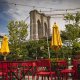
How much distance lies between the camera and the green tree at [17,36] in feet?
95.4

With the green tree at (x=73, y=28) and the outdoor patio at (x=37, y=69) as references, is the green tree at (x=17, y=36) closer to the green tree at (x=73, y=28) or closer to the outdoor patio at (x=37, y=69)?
the green tree at (x=73, y=28)

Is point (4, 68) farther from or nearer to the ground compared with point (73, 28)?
nearer to the ground

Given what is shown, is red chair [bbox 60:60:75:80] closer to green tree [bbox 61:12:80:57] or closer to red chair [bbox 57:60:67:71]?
red chair [bbox 57:60:67:71]

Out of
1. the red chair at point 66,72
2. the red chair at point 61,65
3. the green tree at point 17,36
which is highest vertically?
the green tree at point 17,36

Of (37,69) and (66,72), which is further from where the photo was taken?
(37,69)

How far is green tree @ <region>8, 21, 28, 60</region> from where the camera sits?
29075 mm

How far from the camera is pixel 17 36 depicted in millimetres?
30031

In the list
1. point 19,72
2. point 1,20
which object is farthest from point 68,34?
point 19,72

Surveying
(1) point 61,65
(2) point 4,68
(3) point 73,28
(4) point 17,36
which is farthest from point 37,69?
(4) point 17,36

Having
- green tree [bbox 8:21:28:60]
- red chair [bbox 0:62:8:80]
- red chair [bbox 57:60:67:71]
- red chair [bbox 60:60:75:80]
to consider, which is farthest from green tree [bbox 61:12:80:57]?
red chair [bbox 0:62:8:80]

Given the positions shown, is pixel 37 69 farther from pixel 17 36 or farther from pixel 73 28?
pixel 17 36

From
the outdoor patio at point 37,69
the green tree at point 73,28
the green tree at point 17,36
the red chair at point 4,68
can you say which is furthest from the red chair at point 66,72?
the green tree at point 17,36

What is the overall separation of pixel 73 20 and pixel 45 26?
129 feet

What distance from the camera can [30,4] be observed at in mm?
35344
